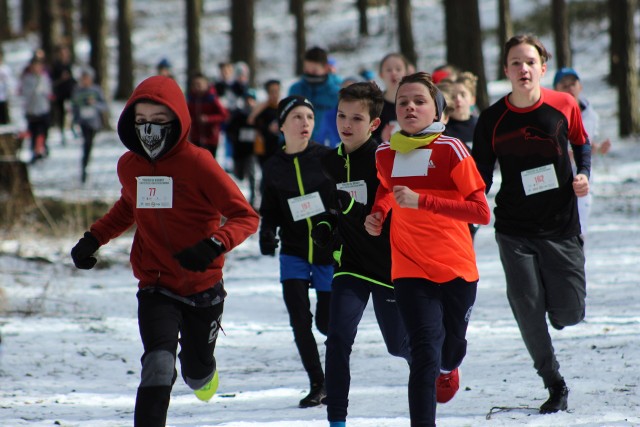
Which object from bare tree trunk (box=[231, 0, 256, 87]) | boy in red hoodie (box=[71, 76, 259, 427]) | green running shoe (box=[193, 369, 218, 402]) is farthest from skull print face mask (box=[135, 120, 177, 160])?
bare tree trunk (box=[231, 0, 256, 87])

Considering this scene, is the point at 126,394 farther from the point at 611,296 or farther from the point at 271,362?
the point at 611,296

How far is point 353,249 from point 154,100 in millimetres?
1438

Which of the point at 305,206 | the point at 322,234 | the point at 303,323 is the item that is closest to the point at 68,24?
the point at 305,206

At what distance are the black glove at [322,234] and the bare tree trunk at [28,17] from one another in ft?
136

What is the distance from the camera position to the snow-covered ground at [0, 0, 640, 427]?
5930 mm

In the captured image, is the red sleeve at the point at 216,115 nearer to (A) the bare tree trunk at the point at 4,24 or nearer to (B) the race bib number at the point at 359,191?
(B) the race bib number at the point at 359,191

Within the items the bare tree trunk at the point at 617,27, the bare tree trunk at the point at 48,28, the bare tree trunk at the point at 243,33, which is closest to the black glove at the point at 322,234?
the bare tree trunk at the point at 617,27

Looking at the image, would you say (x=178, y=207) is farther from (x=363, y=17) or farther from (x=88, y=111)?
(x=363, y=17)

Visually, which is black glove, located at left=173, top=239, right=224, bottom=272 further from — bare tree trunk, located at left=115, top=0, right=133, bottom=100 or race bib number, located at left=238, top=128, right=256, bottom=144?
bare tree trunk, located at left=115, top=0, right=133, bottom=100

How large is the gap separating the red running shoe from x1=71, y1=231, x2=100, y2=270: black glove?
6.93 feet

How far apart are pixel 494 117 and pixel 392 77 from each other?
9.99 ft

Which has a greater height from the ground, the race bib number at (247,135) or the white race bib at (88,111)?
the white race bib at (88,111)

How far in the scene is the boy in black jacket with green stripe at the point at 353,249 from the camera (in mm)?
5242

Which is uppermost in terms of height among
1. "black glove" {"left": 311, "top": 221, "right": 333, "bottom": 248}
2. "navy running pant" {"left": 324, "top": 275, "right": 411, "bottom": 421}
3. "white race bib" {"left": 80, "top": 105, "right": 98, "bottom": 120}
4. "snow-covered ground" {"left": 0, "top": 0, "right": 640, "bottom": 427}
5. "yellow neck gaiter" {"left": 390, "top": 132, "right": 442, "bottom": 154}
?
"white race bib" {"left": 80, "top": 105, "right": 98, "bottom": 120}
